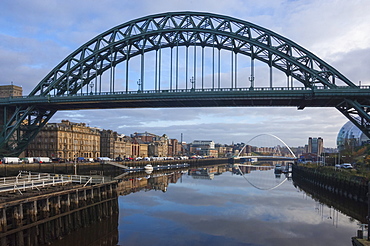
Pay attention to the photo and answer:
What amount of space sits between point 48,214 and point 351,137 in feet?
407

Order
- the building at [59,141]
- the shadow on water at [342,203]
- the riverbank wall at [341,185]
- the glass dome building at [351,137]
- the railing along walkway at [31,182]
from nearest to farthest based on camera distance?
1. the railing along walkway at [31,182]
2. the shadow on water at [342,203]
3. the riverbank wall at [341,185]
4. the building at [59,141]
5. the glass dome building at [351,137]

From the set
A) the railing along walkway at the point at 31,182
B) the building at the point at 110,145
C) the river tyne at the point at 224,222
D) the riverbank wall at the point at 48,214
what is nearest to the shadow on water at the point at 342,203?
the river tyne at the point at 224,222

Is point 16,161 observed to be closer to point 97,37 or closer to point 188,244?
point 97,37

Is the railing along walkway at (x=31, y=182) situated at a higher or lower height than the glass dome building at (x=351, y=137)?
lower

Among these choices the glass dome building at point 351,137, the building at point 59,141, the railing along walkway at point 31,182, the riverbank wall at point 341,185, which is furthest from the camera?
the glass dome building at point 351,137

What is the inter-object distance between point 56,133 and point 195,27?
2403 inches

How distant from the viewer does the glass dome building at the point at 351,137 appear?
387 ft

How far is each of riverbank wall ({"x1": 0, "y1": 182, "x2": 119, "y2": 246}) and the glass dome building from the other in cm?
10054

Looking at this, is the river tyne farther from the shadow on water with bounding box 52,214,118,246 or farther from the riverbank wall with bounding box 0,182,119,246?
the riverbank wall with bounding box 0,182,119,246

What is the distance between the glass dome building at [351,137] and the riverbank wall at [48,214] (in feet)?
330

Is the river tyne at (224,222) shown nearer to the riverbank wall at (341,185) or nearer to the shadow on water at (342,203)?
the shadow on water at (342,203)

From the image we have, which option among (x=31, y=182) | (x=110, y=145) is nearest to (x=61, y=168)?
(x=31, y=182)

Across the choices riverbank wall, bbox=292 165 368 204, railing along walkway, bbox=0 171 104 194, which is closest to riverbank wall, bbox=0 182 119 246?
railing along walkway, bbox=0 171 104 194

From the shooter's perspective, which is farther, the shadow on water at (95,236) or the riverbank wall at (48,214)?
the shadow on water at (95,236)
